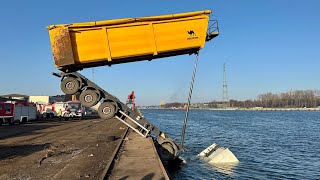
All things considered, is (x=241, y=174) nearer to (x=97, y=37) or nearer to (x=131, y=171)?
(x=131, y=171)

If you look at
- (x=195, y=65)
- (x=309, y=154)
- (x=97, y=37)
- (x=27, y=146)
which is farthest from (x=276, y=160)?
(x=27, y=146)

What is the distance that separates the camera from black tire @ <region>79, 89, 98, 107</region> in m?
16.2

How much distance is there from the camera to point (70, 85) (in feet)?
51.7

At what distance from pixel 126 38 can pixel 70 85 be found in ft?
→ 13.0

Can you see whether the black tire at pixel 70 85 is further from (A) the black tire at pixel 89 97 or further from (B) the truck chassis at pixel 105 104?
(A) the black tire at pixel 89 97

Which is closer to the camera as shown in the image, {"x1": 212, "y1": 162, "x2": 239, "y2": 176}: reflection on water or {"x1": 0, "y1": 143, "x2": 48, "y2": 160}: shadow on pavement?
{"x1": 0, "y1": 143, "x2": 48, "y2": 160}: shadow on pavement

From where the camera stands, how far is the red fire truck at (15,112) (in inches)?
1454

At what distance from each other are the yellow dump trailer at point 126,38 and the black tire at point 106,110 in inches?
108

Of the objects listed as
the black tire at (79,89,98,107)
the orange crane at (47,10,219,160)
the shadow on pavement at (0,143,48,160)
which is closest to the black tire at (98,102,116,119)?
the black tire at (79,89,98,107)

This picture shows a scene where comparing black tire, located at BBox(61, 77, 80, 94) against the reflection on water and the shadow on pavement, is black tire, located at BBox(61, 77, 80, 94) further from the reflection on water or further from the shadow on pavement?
the reflection on water

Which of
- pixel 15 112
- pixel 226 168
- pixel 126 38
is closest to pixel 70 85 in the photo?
pixel 126 38

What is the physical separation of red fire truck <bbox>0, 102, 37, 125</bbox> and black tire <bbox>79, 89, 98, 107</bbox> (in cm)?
2450

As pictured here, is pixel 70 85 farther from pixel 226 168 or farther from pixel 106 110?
pixel 226 168

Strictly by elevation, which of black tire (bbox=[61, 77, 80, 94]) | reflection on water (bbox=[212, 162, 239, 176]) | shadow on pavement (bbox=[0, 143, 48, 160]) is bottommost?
reflection on water (bbox=[212, 162, 239, 176])
